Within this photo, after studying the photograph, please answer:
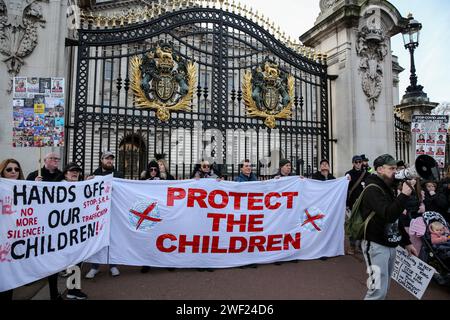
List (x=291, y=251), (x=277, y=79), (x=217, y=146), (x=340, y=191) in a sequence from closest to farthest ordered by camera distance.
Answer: (x=291, y=251)
(x=340, y=191)
(x=217, y=146)
(x=277, y=79)

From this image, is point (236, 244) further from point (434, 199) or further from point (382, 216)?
point (434, 199)

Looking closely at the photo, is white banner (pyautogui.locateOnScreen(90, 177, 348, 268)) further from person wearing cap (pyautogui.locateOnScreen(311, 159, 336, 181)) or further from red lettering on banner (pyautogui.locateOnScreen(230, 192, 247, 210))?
person wearing cap (pyautogui.locateOnScreen(311, 159, 336, 181))

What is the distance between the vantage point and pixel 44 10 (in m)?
6.53

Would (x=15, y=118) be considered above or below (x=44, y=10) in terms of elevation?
below

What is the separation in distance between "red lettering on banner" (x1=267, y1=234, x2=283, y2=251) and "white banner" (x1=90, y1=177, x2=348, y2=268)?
17 millimetres

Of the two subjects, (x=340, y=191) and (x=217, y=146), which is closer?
(x=340, y=191)

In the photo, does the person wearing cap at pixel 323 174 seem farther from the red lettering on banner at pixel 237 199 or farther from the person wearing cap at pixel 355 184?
the red lettering on banner at pixel 237 199

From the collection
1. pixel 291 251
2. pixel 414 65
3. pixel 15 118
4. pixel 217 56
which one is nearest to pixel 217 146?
pixel 217 56

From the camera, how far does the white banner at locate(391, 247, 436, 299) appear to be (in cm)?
349

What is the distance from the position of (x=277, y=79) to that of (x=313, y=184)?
395 centimetres

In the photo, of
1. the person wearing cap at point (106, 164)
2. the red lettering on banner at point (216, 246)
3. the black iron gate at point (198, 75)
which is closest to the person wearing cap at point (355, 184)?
the black iron gate at point (198, 75)

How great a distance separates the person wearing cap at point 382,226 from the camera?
3.15m
